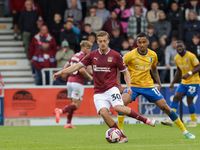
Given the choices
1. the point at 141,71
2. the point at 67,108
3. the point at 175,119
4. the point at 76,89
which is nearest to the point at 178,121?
the point at 175,119

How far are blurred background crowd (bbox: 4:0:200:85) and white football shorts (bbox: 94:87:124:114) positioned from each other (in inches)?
247

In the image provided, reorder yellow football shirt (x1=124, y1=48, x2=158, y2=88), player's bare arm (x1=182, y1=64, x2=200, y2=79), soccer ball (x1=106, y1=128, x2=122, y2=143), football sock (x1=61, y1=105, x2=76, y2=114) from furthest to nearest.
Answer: player's bare arm (x1=182, y1=64, x2=200, y2=79)
football sock (x1=61, y1=105, x2=76, y2=114)
yellow football shirt (x1=124, y1=48, x2=158, y2=88)
soccer ball (x1=106, y1=128, x2=122, y2=143)

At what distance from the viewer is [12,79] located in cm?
1534

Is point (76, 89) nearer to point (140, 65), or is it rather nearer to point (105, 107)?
point (140, 65)

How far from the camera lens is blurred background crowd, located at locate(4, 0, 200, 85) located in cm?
1410

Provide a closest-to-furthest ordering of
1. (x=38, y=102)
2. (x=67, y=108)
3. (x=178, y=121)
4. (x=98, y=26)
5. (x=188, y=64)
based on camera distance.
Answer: (x=178, y=121) < (x=67, y=108) < (x=188, y=64) < (x=38, y=102) < (x=98, y=26)

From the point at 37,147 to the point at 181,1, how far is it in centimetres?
1189

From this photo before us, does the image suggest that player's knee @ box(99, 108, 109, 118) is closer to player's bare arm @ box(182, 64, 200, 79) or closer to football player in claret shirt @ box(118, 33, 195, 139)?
football player in claret shirt @ box(118, 33, 195, 139)

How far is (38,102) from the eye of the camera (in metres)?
12.9

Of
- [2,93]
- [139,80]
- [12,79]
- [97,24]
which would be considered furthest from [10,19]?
[139,80]

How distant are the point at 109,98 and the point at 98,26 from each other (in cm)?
801

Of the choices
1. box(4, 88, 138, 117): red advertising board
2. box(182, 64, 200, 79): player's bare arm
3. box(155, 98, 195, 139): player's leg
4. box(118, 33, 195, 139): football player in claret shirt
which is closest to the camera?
box(155, 98, 195, 139): player's leg

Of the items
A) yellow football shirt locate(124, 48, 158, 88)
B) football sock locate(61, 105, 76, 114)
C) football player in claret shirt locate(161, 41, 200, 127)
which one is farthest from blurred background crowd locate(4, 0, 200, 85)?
yellow football shirt locate(124, 48, 158, 88)

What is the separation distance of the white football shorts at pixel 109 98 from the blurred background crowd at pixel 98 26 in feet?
20.6
